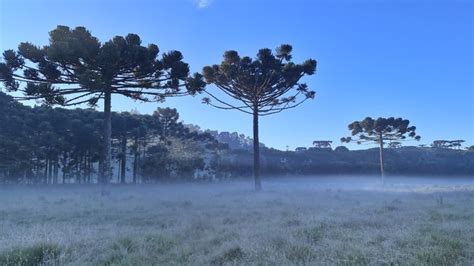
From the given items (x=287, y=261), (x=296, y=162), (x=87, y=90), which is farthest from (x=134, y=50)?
(x=296, y=162)

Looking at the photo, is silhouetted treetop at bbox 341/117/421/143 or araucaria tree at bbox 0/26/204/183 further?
silhouetted treetop at bbox 341/117/421/143

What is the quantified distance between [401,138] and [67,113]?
34.6 m

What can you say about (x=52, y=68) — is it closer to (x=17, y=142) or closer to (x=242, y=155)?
(x=17, y=142)

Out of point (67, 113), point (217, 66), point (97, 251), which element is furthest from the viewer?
point (67, 113)

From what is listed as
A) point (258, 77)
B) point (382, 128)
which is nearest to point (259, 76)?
point (258, 77)

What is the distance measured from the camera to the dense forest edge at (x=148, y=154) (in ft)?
107

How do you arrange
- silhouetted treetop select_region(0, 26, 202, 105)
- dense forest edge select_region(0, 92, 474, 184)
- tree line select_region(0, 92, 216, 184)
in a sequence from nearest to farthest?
1. silhouetted treetop select_region(0, 26, 202, 105)
2. tree line select_region(0, 92, 216, 184)
3. dense forest edge select_region(0, 92, 474, 184)

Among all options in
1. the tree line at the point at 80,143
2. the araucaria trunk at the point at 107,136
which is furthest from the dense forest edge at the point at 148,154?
the araucaria trunk at the point at 107,136

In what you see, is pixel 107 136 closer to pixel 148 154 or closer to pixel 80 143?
pixel 80 143

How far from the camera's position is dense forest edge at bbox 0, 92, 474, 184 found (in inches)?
1283

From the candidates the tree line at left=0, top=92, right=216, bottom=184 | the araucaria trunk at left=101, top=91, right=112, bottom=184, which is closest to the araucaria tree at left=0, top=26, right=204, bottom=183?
the araucaria trunk at left=101, top=91, right=112, bottom=184

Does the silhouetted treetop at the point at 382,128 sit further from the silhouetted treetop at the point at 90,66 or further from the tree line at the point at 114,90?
the silhouetted treetop at the point at 90,66

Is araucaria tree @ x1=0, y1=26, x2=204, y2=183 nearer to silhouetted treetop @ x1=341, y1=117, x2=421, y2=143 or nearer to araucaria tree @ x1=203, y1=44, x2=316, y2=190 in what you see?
araucaria tree @ x1=203, y1=44, x2=316, y2=190

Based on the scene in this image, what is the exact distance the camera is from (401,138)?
134ft
